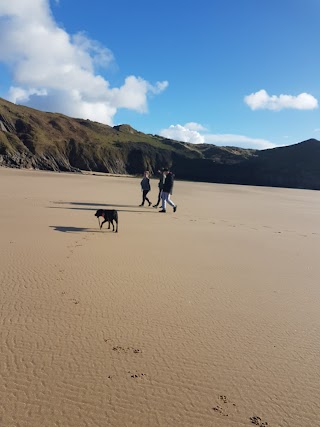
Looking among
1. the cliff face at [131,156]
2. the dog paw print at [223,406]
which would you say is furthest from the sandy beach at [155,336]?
the cliff face at [131,156]

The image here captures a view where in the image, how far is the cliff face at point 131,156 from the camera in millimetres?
96750

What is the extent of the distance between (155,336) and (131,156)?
4713 inches

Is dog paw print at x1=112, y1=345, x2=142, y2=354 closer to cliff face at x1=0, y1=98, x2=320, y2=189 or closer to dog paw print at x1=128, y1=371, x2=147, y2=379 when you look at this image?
dog paw print at x1=128, y1=371, x2=147, y2=379

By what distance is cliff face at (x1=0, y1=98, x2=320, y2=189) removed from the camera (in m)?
96.8

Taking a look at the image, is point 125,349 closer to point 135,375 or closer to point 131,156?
point 135,375

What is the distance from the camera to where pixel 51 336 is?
4.14 meters

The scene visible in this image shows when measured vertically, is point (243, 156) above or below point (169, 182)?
above

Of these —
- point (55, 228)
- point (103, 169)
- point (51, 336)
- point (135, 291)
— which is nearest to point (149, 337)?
point (51, 336)

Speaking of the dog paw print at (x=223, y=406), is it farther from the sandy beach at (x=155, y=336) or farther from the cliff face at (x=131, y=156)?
the cliff face at (x=131, y=156)

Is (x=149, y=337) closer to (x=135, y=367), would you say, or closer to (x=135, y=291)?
(x=135, y=367)

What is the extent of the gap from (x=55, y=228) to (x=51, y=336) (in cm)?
661

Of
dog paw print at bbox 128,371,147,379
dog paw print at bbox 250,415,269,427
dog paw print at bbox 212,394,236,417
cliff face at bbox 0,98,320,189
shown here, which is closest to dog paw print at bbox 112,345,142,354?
dog paw print at bbox 128,371,147,379

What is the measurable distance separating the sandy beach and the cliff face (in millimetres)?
85682

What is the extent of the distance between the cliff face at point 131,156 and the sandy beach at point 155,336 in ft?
281
